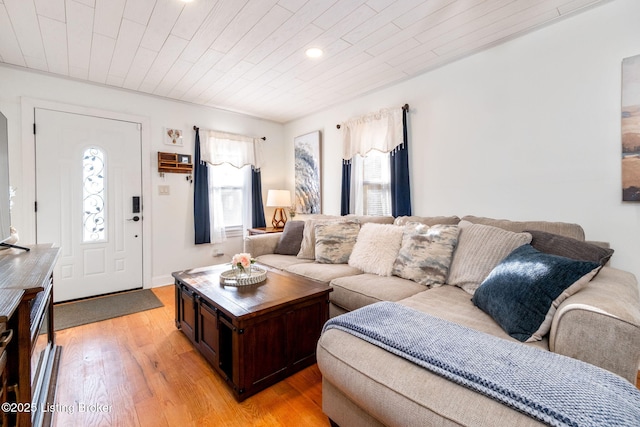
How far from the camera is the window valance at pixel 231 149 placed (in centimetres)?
397

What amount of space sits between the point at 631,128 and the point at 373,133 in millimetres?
2063

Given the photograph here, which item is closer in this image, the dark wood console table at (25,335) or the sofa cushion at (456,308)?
the dark wood console table at (25,335)

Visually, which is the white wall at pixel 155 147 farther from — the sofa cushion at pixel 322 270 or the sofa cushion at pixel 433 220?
the sofa cushion at pixel 433 220

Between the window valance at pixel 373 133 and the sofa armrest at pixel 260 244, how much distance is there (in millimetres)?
1350

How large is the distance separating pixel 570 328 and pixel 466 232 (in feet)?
3.40

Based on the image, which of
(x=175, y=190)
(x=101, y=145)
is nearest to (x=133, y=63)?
(x=101, y=145)

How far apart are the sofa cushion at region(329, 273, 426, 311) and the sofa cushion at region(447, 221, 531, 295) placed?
10.6 inches

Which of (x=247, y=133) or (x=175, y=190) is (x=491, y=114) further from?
(x=175, y=190)

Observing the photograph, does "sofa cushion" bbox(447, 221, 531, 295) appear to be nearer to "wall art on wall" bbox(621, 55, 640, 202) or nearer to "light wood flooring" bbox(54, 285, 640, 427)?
"wall art on wall" bbox(621, 55, 640, 202)

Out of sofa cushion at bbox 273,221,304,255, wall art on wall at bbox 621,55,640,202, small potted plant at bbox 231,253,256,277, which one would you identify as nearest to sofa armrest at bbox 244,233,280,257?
sofa cushion at bbox 273,221,304,255

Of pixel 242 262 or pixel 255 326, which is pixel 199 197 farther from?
pixel 255 326

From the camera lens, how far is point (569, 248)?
1663 mm

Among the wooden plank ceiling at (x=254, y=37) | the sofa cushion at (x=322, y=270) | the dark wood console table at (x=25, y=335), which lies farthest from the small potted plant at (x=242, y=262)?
the wooden plank ceiling at (x=254, y=37)

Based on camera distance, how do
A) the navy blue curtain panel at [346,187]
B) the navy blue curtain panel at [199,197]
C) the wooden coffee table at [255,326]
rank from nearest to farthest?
1. the wooden coffee table at [255,326]
2. the navy blue curtain panel at [346,187]
3. the navy blue curtain panel at [199,197]
